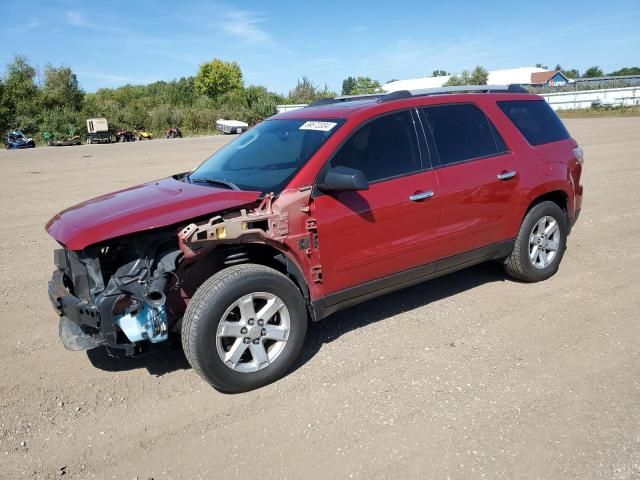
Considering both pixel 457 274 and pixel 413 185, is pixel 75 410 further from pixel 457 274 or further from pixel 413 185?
pixel 457 274

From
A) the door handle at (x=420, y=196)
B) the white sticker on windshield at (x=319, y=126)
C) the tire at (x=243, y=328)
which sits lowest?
the tire at (x=243, y=328)

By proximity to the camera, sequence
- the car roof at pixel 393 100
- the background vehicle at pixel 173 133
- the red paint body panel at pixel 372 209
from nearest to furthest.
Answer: the red paint body panel at pixel 372 209, the car roof at pixel 393 100, the background vehicle at pixel 173 133

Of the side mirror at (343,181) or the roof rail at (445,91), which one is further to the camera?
the roof rail at (445,91)

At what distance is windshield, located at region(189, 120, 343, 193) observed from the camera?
13.1 feet

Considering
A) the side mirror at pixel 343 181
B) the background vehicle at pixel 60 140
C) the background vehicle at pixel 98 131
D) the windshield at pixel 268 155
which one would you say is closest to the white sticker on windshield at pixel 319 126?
the windshield at pixel 268 155

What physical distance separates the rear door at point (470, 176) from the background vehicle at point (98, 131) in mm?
41953

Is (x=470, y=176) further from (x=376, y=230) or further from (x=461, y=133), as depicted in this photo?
(x=376, y=230)

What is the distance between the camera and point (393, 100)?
176 inches

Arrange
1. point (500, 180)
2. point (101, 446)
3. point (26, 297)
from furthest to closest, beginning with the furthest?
point (26, 297), point (500, 180), point (101, 446)

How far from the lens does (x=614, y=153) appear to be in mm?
16328

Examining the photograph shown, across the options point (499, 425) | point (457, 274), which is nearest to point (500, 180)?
point (457, 274)

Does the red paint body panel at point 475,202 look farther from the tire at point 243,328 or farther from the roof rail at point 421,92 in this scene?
the tire at point 243,328

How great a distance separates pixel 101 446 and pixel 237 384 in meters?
0.87

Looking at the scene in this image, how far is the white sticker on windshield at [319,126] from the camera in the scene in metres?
4.16
